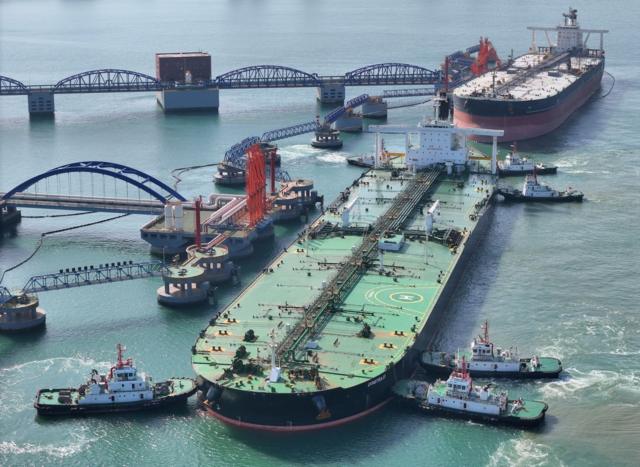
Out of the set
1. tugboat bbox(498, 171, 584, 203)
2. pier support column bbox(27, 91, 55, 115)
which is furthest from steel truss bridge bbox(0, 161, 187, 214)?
pier support column bbox(27, 91, 55, 115)

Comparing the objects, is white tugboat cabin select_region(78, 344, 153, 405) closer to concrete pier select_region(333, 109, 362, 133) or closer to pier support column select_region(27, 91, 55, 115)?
concrete pier select_region(333, 109, 362, 133)

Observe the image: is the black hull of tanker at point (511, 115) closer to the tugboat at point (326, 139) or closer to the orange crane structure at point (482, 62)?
the tugboat at point (326, 139)

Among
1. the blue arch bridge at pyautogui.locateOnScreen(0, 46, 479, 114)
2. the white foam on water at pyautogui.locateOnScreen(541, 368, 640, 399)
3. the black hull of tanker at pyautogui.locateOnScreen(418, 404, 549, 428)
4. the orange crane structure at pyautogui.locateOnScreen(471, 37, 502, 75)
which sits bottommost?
the black hull of tanker at pyautogui.locateOnScreen(418, 404, 549, 428)

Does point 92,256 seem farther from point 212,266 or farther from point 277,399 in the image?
point 277,399

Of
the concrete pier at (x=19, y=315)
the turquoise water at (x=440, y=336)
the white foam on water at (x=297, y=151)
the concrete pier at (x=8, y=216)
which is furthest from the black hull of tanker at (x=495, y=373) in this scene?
the white foam on water at (x=297, y=151)

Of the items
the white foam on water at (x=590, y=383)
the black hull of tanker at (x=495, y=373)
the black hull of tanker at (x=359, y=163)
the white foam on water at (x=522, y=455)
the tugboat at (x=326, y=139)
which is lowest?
the white foam on water at (x=522, y=455)

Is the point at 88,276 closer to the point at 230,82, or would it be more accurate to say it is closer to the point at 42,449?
the point at 42,449

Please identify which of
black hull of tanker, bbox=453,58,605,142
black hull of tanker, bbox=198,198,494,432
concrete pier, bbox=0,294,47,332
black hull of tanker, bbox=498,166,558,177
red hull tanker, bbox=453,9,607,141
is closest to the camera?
black hull of tanker, bbox=198,198,494,432

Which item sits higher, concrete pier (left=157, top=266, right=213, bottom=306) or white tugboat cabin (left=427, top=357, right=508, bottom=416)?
concrete pier (left=157, top=266, right=213, bottom=306)

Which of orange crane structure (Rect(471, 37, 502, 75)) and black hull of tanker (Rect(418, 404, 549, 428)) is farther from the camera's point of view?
orange crane structure (Rect(471, 37, 502, 75))
